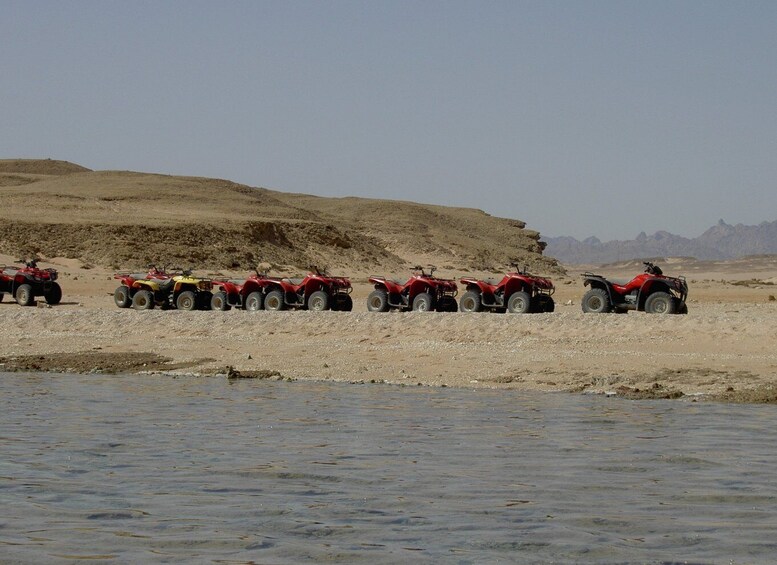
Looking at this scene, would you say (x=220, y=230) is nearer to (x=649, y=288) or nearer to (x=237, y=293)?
(x=237, y=293)

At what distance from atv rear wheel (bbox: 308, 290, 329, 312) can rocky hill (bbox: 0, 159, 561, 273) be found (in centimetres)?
1942

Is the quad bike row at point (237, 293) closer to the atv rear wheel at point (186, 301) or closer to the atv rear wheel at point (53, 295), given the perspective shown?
the atv rear wheel at point (186, 301)

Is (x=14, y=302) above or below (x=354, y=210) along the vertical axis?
below

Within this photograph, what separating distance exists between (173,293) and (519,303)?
8759mm

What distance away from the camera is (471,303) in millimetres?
24547

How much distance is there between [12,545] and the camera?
660 cm

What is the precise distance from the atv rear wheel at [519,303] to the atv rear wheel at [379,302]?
2.89m

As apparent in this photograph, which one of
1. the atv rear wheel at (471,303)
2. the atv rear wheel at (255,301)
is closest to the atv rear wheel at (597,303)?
the atv rear wheel at (471,303)

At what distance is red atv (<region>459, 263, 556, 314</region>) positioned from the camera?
2405cm

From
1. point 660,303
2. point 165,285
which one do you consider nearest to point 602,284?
point 660,303

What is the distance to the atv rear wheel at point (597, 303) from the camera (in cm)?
2317

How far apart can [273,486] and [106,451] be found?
7.59 feet

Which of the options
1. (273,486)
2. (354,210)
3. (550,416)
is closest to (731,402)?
(550,416)

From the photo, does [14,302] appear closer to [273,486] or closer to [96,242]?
[96,242]
